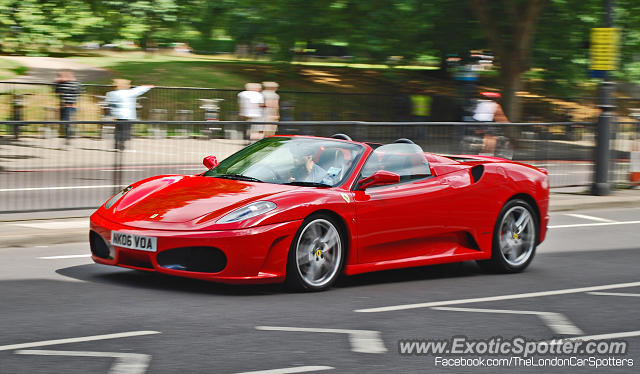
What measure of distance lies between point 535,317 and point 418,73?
33.3 meters

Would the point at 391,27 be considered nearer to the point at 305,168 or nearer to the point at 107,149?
the point at 107,149

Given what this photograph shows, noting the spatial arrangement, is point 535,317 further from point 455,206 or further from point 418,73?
point 418,73

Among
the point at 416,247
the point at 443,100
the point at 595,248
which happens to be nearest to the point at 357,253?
the point at 416,247

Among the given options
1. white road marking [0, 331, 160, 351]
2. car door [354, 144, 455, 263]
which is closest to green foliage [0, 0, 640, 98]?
car door [354, 144, 455, 263]

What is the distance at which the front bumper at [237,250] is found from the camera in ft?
23.5

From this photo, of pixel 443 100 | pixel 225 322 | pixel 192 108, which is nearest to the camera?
pixel 225 322

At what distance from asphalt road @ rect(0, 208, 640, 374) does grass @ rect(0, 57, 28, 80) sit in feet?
65.7

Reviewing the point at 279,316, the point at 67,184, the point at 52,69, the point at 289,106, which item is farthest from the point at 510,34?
the point at 279,316

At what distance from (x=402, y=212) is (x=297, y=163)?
38.7 inches

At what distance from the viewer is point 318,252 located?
765 centimetres

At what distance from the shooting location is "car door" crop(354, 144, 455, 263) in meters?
8.02

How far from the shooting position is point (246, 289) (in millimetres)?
7719

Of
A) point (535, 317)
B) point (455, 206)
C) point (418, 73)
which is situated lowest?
point (535, 317)

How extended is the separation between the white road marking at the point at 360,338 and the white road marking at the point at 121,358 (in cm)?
109
